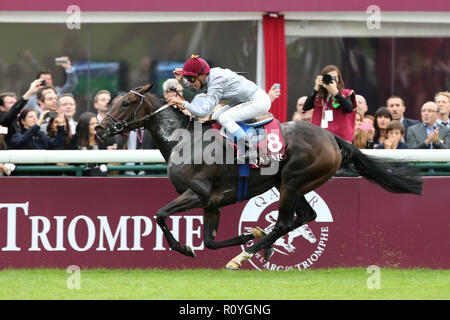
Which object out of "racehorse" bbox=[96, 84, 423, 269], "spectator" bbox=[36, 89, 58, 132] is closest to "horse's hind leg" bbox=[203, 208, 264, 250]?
"racehorse" bbox=[96, 84, 423, 269]

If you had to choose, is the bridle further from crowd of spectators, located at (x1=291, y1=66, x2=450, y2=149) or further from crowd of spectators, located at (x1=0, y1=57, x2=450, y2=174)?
crowd of spectators, located at (x1=291, y1=66, x2=450, y2=149)

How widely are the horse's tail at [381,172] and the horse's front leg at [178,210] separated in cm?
159

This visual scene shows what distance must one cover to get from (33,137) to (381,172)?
3.68m

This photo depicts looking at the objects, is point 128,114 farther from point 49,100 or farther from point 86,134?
point 49,100

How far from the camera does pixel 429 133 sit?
9.74m

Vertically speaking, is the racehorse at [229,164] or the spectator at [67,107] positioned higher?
the spectator at [67,107]

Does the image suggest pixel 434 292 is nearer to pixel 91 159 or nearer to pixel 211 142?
pixel 211 142

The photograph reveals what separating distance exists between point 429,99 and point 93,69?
4.81 metres

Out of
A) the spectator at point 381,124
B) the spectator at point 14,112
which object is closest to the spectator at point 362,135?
the spectator at point 381,124

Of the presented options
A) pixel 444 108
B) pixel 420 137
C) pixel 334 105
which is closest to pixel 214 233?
pixel 334 105

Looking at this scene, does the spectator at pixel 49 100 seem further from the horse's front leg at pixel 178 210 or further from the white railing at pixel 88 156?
the horse's front leg at pixel 178 210

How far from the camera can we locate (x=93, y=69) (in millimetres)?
12148

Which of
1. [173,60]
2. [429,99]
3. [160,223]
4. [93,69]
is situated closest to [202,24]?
[173,60]

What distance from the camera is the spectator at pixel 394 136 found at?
9.60 metres
